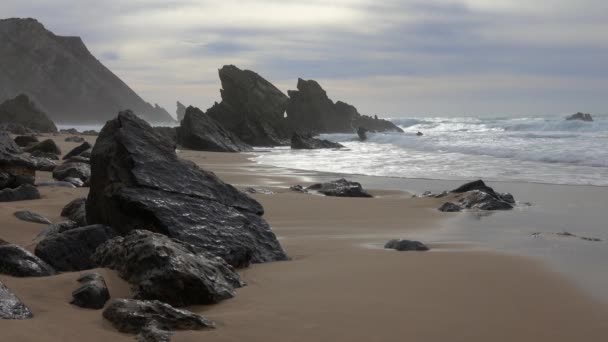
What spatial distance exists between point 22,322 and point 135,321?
1.83 ft

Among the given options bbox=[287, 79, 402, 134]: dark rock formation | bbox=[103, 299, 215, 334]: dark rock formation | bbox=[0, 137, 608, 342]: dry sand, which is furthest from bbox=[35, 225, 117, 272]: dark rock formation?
bbox=[287, 79, 402, 134]: dark rock formation

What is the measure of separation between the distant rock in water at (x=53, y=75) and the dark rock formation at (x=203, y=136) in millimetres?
102294

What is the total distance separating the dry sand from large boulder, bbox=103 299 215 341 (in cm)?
7

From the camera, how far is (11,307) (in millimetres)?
3256

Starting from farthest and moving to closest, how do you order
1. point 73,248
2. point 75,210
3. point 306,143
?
1. point 306,143
2. point 75,210
3. point 73,248

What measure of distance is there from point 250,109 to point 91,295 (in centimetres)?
4666

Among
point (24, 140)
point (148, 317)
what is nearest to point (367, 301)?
point (148, 317)

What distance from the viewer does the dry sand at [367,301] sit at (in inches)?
138

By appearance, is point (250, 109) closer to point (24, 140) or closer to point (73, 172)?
point (24, 140)

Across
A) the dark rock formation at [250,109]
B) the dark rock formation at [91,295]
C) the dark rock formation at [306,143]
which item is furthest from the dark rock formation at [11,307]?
the dark rock formation at [250,109]

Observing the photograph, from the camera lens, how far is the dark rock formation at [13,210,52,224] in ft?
20.2

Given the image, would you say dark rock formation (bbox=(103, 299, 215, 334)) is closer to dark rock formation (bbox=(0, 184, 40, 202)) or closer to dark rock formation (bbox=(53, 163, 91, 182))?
dark rock formation (bbox=(0, 184, 40, 202))

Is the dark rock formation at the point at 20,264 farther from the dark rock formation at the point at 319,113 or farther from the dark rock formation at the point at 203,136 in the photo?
the dark rock formation at the point at 319,113

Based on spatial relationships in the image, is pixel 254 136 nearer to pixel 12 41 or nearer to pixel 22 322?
pixel 22 322
